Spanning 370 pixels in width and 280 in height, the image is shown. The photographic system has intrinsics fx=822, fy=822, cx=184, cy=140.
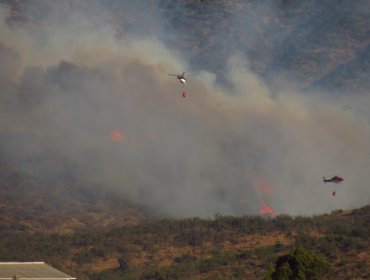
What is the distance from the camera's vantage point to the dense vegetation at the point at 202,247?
113 m

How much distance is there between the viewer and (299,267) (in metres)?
79.4

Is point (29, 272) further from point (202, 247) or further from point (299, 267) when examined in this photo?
point (202, 247)

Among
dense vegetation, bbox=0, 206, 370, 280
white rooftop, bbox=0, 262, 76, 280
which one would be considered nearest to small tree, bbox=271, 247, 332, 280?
dense vegetation, bbox=0, 206, 370, 280

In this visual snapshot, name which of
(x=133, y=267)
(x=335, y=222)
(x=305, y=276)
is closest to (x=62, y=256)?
(x=133, y=267)

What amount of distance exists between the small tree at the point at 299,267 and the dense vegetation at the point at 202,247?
60.8ft

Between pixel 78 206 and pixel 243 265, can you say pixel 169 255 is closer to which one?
pixel 243 265

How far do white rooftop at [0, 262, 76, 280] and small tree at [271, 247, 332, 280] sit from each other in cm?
2271

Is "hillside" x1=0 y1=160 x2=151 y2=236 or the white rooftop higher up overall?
"hillside" x1=0 y1=160 x2=151 y2=236

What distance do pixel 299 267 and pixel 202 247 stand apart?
5406cm

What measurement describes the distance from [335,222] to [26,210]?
7713cm

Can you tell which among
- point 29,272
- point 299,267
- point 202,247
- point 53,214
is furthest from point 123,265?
point 53,214

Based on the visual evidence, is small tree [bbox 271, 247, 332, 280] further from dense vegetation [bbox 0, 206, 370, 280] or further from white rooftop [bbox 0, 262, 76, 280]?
white rooftop [bbox 0, 262, 76, 280]

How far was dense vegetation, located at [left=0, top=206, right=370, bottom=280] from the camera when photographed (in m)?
113

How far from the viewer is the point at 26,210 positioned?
185 m
